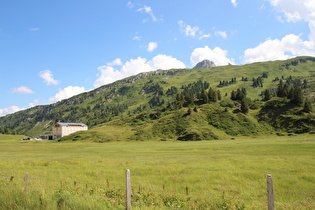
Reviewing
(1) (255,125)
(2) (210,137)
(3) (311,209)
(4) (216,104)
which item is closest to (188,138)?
(2) (210,137)

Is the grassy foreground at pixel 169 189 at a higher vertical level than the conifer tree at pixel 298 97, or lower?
lower

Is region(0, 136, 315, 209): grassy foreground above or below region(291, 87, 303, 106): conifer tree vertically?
below

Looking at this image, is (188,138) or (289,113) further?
(289,113)

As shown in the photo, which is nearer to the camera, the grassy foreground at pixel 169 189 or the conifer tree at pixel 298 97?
the grassy foreground at pixel 169 189

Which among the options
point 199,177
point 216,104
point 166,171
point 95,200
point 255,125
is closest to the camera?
point 95,200

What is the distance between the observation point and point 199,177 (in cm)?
2264

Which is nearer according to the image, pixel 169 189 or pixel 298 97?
pixel 169 189

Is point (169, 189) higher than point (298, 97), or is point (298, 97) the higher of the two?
point (298, 97)

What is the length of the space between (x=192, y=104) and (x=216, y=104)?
62.3ft

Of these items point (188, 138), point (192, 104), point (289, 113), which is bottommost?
point (188, 138)

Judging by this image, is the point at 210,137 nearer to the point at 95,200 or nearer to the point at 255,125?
the point at 255,125

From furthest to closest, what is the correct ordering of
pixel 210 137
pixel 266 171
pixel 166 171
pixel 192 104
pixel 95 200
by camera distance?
pixel 192 104
pixel 210 137
pixel 166 171
pixel 266 171
pixel 95 200

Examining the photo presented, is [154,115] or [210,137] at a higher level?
[154,115]

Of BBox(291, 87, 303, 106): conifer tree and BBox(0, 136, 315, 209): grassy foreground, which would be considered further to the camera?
BBox(291, 87, 303, 106): conifer tree
